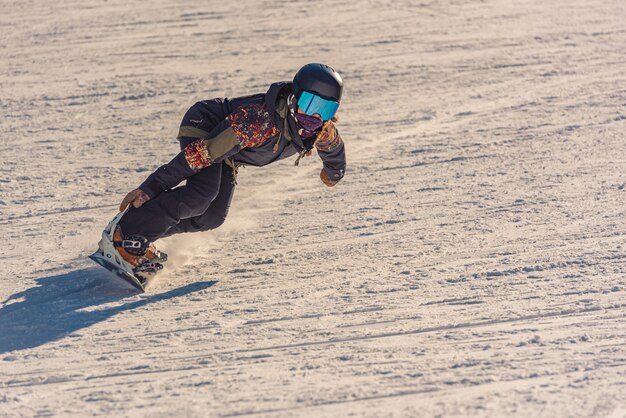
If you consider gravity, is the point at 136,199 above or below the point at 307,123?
below

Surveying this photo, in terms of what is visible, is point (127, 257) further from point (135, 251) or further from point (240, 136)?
point (240, 136)

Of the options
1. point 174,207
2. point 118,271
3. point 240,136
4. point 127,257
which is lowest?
point 118,271

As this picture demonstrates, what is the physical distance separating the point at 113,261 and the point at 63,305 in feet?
1.44

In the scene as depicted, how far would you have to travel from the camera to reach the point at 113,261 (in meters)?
5.90

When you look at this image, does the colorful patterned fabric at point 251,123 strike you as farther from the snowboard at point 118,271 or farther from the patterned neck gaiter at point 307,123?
the snowboard at point 118,271

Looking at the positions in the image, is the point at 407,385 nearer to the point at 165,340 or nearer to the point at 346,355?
the point at 346,355

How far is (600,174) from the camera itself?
7.44 m

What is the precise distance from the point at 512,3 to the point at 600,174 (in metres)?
4.44

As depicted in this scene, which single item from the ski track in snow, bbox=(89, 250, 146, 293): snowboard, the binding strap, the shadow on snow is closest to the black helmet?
the ski track in snow

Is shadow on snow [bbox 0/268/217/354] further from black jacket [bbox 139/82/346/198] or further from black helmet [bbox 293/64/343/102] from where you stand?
black helmet [bbox 293/64/343/102]

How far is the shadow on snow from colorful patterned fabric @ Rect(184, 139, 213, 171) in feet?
2.94

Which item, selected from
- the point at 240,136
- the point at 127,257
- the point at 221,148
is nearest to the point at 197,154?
the point at 221,148

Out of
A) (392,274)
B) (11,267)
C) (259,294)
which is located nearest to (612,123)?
(392,274)

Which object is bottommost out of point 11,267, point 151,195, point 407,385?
point 407,385
